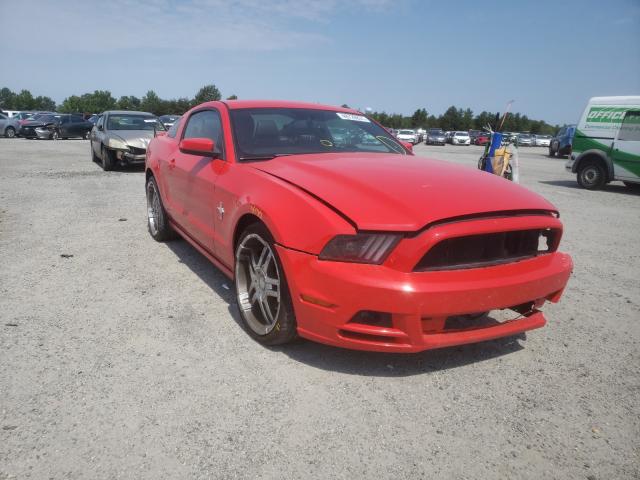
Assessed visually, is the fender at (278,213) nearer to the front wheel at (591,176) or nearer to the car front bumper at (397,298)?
the car front bumper at (397,298)

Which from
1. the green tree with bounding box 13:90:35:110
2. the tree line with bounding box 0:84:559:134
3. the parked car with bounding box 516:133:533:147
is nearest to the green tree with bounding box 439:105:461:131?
the tree line with bounding box 0:84:559:134

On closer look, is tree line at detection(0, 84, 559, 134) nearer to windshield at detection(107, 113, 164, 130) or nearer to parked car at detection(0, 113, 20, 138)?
parked car at detection(0, 113, 20, 138)

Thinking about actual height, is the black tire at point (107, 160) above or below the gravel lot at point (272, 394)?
above

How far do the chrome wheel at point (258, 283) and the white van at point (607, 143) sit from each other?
36.7 feet

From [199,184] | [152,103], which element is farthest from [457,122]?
[199,184]

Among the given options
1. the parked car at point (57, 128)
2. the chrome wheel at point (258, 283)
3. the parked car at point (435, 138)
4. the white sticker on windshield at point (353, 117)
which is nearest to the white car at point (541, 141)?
the parked car at point (435, 138)

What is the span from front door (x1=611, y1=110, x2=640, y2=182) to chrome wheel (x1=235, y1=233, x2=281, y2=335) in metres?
11.2

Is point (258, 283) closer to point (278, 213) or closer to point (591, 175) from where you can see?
point (278, 213)

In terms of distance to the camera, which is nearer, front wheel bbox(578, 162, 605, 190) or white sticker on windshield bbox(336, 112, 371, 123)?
white sticker on windshield bbox(336, 112, 371, 123)

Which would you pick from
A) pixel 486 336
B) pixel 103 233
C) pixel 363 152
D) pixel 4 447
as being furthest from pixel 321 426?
pixel 103 233

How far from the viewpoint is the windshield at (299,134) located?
11.0 ft

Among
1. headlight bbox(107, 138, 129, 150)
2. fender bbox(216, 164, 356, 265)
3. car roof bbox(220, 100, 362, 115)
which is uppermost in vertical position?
car roof bbox(220, 100, 362, 115)

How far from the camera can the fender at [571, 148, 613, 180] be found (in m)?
11.4

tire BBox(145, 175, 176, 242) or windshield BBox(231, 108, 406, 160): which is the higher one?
windshield BBox(231, 108, 406, 160)
